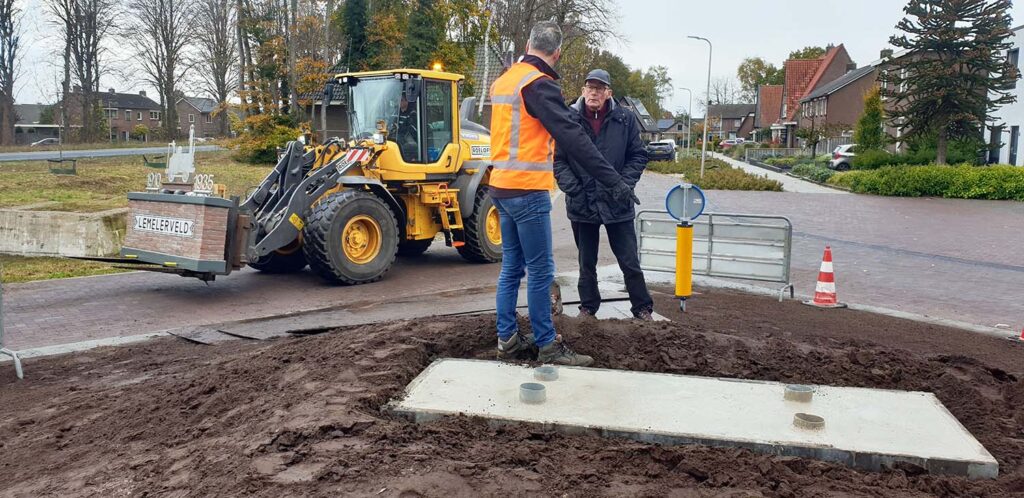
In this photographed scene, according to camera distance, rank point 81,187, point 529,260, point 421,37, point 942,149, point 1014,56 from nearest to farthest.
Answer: point 529,260, point 81,187, point 942,149, point 1014,56, point 421,37

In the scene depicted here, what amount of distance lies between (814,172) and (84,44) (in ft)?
127

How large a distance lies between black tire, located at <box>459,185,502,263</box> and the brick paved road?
0.22 m

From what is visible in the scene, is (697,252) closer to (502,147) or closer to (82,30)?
(502,147)

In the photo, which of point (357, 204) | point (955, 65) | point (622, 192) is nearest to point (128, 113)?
point (955, 65)

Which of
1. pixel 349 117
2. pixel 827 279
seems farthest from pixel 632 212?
pixel 349 117

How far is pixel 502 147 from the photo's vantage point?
5055mm

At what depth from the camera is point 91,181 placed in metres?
21.0

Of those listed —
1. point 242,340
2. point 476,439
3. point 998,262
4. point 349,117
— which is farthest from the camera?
point 998,262

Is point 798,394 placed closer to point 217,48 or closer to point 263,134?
point 263,134

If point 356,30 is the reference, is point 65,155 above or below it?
below

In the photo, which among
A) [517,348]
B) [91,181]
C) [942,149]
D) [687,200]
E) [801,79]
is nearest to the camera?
[517,348]

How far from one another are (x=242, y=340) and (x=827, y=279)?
584cm

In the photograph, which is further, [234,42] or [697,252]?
[234,42]

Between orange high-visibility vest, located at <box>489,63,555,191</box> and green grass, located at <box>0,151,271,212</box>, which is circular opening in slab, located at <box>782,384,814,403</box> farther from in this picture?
green grass, located at <box>0,151,271,212</box>
